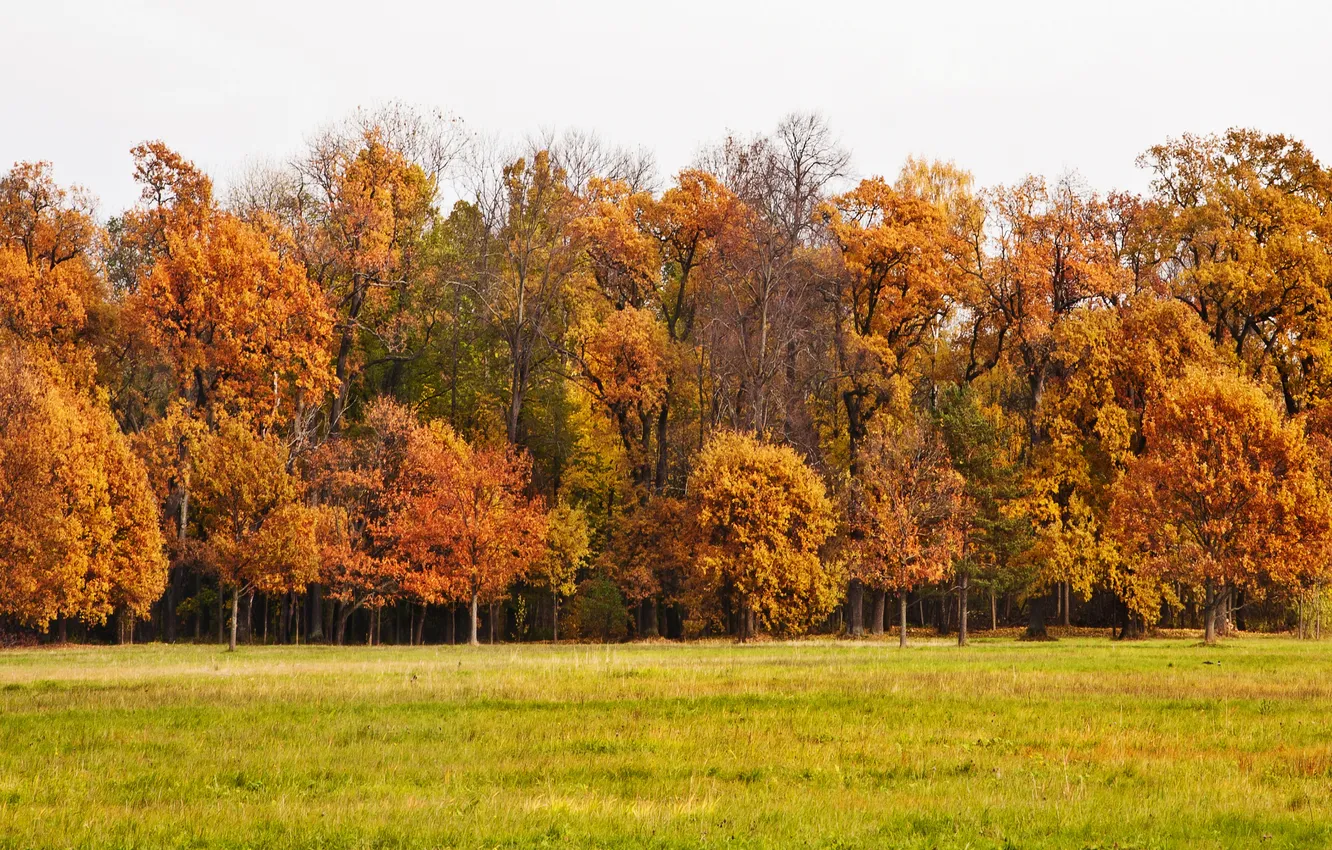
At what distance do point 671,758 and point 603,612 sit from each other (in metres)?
46.8

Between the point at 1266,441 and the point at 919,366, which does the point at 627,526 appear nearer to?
the point at 919,366

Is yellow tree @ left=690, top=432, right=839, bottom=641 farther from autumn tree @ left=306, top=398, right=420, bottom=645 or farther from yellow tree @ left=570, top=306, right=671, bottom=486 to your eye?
autumn tree @ left=306, top=398, right=420, bottom=645

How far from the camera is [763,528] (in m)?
53.9

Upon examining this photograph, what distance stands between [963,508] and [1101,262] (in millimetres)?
17579

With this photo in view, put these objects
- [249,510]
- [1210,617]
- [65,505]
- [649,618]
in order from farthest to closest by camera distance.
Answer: [649,618]
[65,505]
[1210,617]
[249,510]

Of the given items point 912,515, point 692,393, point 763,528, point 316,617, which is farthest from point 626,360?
point 316,617

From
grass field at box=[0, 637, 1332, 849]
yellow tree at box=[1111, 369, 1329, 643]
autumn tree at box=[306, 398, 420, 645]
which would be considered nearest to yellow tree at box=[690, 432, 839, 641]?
yellow tree at box=[1111, 369, 1329, 643]

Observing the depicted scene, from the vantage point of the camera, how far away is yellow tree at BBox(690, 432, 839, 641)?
53.7m

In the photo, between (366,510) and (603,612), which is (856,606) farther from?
(366,510)

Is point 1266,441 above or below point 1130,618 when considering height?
above

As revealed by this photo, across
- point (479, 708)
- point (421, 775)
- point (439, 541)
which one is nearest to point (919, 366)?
point (439, 541)

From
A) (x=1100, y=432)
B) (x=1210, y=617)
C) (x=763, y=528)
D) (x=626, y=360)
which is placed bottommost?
(x=1210, y=617)

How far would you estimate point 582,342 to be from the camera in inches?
2486

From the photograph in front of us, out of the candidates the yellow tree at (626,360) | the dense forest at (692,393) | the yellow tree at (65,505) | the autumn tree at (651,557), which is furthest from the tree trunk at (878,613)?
the yellow tree at (65,505)
